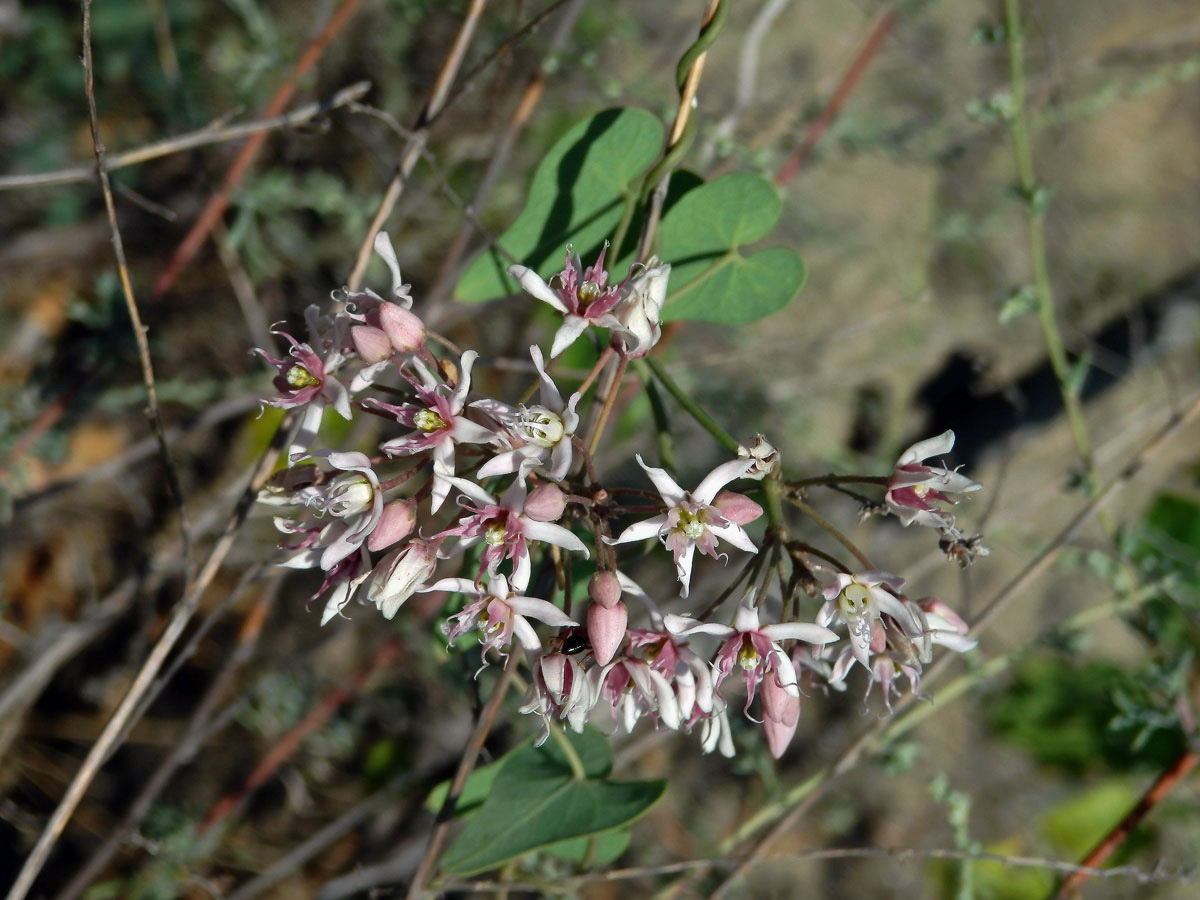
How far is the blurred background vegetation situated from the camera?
2729 millimetres

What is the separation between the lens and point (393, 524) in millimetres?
1325

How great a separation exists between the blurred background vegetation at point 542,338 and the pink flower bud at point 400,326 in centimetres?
102

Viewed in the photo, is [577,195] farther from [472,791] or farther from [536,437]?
[472,791]

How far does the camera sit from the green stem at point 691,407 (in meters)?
1.34

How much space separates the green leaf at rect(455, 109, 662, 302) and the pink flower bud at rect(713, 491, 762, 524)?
59cm

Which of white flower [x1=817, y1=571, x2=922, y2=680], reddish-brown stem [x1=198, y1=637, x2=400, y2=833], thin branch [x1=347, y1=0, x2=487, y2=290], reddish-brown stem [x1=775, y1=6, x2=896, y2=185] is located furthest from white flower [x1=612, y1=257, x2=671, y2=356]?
reddish-brown stem [x1=198, y1=637, x2=400, y2=833]

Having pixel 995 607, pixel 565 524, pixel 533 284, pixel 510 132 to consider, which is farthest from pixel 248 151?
pixel 995 607

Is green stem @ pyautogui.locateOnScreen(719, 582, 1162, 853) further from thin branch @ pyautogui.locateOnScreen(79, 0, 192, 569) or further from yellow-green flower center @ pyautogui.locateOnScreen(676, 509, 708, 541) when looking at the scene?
thin branch @ pyautogui.locateOnScreen(79, 0, 192, 569)

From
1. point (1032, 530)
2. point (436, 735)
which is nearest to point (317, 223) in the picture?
point (436, 735)

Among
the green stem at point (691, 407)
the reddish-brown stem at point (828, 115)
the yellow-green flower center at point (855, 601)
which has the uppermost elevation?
the reddish-brown stem at point (828, 115)

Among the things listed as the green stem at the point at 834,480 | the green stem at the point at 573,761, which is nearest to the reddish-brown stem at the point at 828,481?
the green stem at the point at 834,480

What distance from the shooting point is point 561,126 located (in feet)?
9.79

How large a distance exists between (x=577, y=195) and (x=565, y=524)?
23.8 inches

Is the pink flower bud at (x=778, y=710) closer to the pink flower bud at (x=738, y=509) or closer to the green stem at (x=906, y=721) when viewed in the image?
the pink flower bud at (x=738, y=509)
